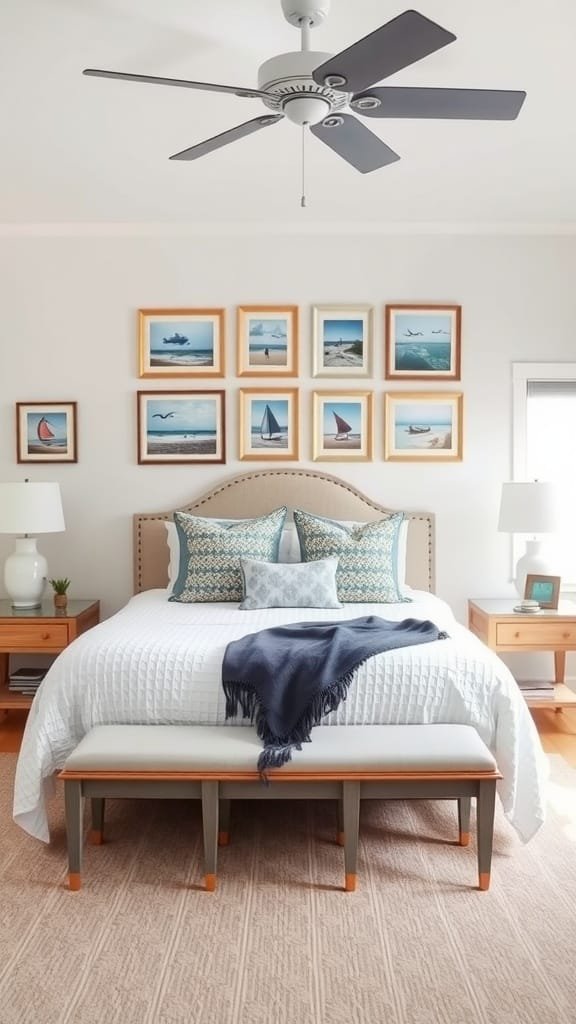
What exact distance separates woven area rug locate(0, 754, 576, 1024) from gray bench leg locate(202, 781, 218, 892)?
0.05 metres

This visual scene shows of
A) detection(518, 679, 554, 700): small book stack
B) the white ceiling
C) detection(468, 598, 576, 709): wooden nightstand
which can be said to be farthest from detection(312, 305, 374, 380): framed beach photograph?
detection(518, 679, 554, 700): small book stack

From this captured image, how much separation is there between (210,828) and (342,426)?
8.99 ft

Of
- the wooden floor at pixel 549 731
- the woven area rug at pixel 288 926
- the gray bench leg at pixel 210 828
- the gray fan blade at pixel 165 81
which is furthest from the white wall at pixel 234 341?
the gray fan blade at pixel 165 81

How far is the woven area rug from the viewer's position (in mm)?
2102

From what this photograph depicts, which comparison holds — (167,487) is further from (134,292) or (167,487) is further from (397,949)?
(397,949)

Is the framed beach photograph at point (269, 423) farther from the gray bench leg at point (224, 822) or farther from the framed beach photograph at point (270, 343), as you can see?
the gray bench leg at point (224, 822)

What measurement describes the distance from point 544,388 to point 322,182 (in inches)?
69.5

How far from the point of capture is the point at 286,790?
2.69m

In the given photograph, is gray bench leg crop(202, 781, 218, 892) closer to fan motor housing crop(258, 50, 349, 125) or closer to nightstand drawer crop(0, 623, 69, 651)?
nightstand drawer crop(0, 623, 69, 651)

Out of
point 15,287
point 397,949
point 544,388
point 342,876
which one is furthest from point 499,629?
point 15,287

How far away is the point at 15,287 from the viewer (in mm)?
4910

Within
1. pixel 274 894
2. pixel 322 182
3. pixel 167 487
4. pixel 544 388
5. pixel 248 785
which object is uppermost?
pixel 322 182

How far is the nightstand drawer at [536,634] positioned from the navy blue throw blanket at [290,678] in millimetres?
1292

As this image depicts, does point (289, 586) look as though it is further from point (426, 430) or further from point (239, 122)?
point (239, 122)
